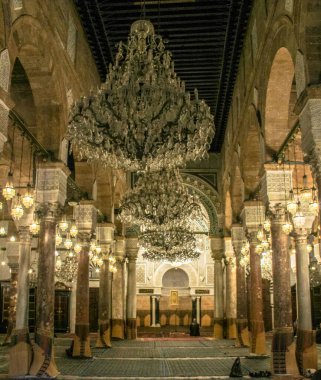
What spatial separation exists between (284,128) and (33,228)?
5.36m

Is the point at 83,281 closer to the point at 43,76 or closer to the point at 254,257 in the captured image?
the point at 254,257

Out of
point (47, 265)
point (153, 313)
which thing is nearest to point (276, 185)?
point (47, 265)

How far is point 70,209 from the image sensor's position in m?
19.2

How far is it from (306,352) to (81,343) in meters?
5.44

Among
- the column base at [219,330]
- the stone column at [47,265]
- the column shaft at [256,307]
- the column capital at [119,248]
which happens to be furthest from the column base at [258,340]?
the column capital at [119,248]

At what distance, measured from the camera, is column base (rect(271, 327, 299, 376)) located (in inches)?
333

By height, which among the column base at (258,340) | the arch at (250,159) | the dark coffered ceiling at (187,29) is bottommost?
the column base at (258,340)

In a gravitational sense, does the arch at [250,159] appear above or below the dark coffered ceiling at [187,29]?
below

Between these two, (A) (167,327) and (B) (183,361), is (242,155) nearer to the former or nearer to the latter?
(B) (183,361)

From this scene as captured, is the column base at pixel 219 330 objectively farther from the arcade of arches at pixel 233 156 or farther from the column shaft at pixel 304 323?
the column shaft at pixel 304 323

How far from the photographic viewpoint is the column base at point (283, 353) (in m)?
8.46

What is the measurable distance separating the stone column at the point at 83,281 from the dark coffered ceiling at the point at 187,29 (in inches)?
142

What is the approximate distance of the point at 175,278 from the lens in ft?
89.6

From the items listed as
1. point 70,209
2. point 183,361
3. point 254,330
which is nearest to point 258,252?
point 254,330
